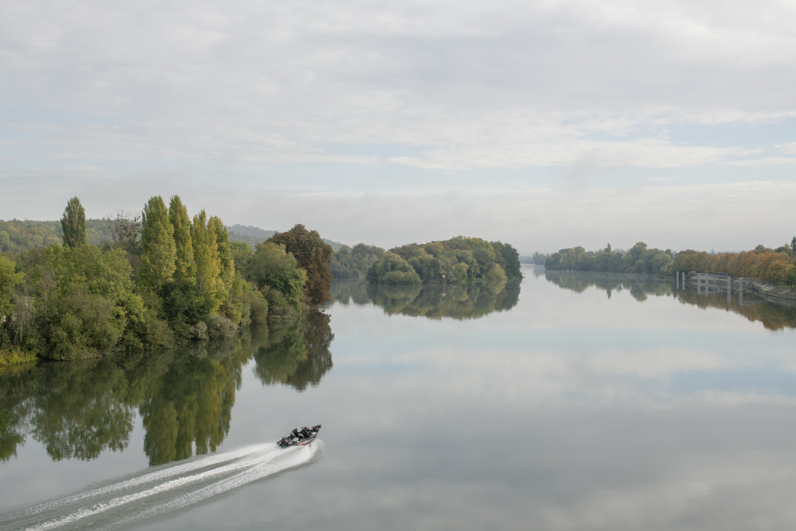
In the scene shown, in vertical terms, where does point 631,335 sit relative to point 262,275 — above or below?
below

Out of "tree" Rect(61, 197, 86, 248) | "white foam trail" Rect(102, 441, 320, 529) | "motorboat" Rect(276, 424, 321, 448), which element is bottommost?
"white foam trail" Rect(102, 441, 320, 529)

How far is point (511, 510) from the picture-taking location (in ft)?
37.1

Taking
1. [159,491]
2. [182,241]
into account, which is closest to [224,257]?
[182,241]

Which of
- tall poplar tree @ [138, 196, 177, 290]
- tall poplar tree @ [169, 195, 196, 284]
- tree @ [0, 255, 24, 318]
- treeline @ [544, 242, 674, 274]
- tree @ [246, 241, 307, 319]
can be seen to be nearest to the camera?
tree @ [0, 255, 24, 318]

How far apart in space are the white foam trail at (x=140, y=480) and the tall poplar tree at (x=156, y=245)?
61.2ft

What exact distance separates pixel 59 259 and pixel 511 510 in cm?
2437

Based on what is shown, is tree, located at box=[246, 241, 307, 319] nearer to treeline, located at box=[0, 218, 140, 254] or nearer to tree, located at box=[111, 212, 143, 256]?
tree, located at box=[111, 212, 143, 256]

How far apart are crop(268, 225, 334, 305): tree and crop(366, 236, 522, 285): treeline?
4780 cm

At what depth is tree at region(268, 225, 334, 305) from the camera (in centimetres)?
4953

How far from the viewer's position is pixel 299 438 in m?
14.6

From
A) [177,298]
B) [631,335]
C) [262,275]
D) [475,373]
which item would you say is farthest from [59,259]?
[631,335]

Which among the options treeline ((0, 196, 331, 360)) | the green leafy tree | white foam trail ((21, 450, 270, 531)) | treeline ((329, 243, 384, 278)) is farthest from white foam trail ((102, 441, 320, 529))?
treeline ((329, 243, 384, 278))

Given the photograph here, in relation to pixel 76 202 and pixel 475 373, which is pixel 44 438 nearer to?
pixel 475 373

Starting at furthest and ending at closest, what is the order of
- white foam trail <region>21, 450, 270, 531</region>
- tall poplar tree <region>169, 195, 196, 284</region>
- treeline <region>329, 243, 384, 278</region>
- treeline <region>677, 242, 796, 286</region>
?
treeline <region>329, 243, 384, 278</region> < treeline <region>677, 242, 796, 286</region> < tall poplar tree <region>169, 195, 196, 284</region> < white foam trail <region>21, 450, 270, 531</region>
